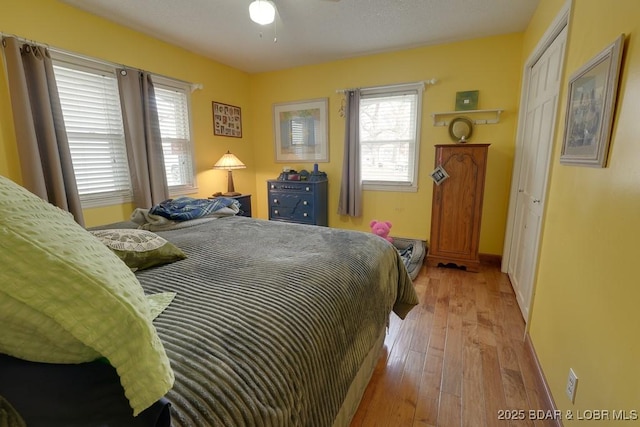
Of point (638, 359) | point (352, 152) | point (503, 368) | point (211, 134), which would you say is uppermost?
point (211, 134)

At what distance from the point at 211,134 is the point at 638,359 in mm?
4051

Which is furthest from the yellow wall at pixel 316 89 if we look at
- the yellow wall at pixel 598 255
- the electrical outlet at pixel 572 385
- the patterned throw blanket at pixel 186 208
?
the electrical outlet at pixel 572 385

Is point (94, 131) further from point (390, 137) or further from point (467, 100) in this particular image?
point (467, 100)

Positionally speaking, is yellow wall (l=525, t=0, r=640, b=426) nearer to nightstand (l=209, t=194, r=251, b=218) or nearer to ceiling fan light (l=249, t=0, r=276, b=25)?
ceiling fan light (l=249, t=0, r=276, b=25)

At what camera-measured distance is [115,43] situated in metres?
2.71

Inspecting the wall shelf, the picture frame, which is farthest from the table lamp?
the wall shelf

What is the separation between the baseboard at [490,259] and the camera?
3283 mm

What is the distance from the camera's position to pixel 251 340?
30.7 inches

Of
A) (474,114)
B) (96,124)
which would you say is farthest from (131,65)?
(474,114)

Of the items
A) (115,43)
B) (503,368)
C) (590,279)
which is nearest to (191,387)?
(590,279)

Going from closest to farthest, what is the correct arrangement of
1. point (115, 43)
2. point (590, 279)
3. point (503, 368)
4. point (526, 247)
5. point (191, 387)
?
point (191, 387), point (590, 279), point (503, 368), point (526, 247), point (115, 43)

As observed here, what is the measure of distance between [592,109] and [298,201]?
3.08 meters

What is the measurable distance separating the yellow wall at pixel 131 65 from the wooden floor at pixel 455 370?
2884 millimetres

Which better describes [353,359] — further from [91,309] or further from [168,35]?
[168,35]
